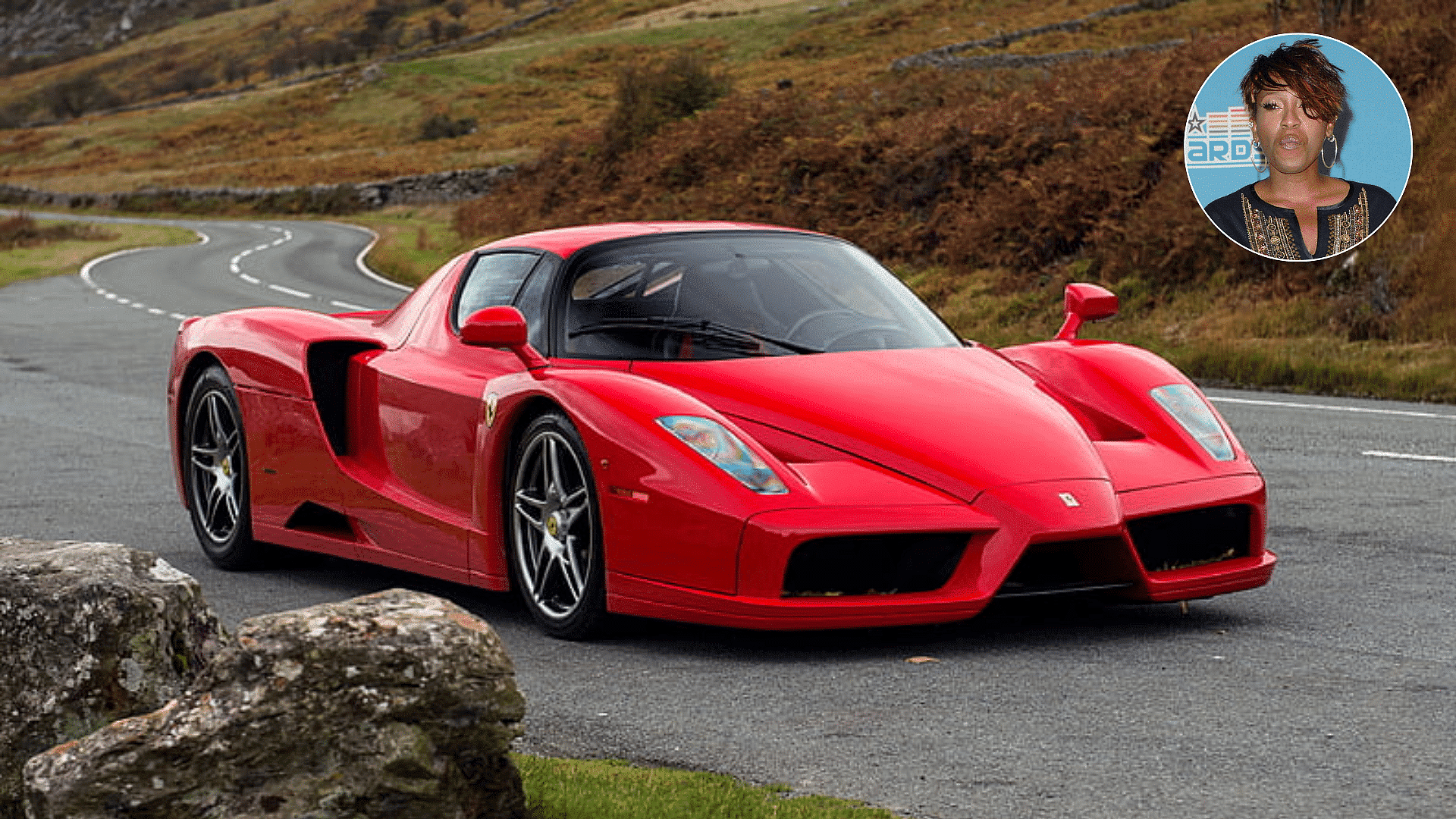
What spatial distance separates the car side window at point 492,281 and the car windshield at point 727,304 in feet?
1.14

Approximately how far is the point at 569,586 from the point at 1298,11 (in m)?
20.5

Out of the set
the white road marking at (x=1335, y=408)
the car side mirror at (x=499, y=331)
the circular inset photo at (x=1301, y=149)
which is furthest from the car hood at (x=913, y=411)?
the circular inset photo at (x=1301, y=149)

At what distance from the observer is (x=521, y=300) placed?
24.4 feet

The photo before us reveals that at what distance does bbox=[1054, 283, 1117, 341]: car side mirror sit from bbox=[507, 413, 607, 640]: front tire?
2.28m

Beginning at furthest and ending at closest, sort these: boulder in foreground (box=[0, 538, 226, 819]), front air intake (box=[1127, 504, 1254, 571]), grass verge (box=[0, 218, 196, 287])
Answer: grass verge (box=[0, 218, 196, 287]), front air intake (box=[1127, 504, 1254, 571]), boulder in foreground (box=[0, 538, 226, 819])

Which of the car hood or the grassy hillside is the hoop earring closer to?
the grassy hillside

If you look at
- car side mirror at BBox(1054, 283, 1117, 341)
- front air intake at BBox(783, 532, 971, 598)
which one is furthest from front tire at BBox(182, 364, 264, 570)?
car side mirror at BBox(1054, 283, 1117, 341)

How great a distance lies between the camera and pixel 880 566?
6094mm

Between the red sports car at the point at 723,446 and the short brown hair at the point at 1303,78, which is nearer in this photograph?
the red sports car at the point at 723,446

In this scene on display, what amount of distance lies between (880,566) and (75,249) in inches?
1838

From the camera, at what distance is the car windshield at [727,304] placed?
23.1ft

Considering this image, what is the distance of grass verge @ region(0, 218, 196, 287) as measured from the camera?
4128cm

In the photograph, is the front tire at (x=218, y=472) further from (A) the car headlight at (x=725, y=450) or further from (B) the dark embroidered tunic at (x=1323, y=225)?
(B) the dark embroidered tunic at (x=1323, y=225)

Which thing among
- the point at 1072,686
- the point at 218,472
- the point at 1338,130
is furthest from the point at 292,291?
the point at 1072,686
